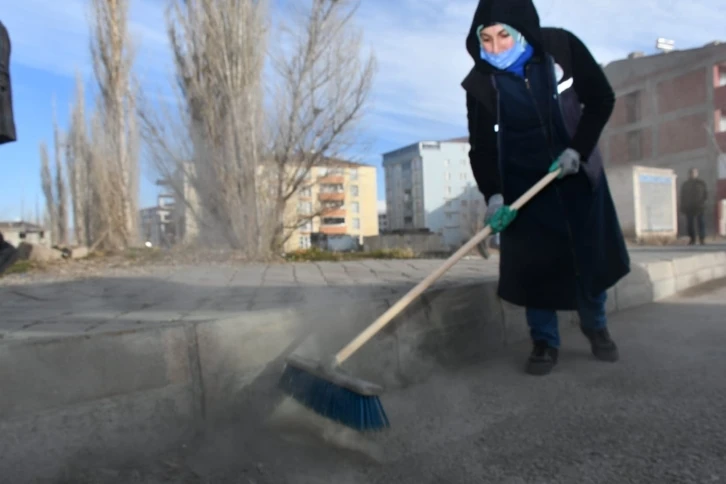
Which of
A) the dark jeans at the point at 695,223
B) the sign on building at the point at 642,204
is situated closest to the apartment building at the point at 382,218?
the sign on building at the point at 642,204

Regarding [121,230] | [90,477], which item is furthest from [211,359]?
[121,230]

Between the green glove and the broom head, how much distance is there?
1.04 m

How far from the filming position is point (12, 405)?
1770mm

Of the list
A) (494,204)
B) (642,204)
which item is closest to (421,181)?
(642,204)

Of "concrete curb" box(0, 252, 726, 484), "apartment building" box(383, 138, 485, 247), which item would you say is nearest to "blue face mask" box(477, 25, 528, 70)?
"concrete curb" box(0, 252, 726, 484)

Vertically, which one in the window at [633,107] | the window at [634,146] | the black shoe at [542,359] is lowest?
the black shoe at [542,359]

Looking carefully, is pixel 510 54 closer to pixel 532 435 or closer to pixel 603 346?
pixel 603 346

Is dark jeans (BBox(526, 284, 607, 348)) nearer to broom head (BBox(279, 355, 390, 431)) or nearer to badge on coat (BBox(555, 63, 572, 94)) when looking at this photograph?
badge on coat (BBox(555, 63, 572, 94))

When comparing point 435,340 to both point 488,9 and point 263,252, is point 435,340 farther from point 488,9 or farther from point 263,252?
point 263,252

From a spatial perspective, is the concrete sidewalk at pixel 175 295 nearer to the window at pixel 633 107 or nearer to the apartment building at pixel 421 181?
the window at pixel 633 107

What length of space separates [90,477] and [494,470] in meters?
1.27

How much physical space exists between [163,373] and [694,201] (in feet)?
37.2

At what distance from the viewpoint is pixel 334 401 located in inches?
81.3

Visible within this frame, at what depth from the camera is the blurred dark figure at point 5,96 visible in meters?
2.46
